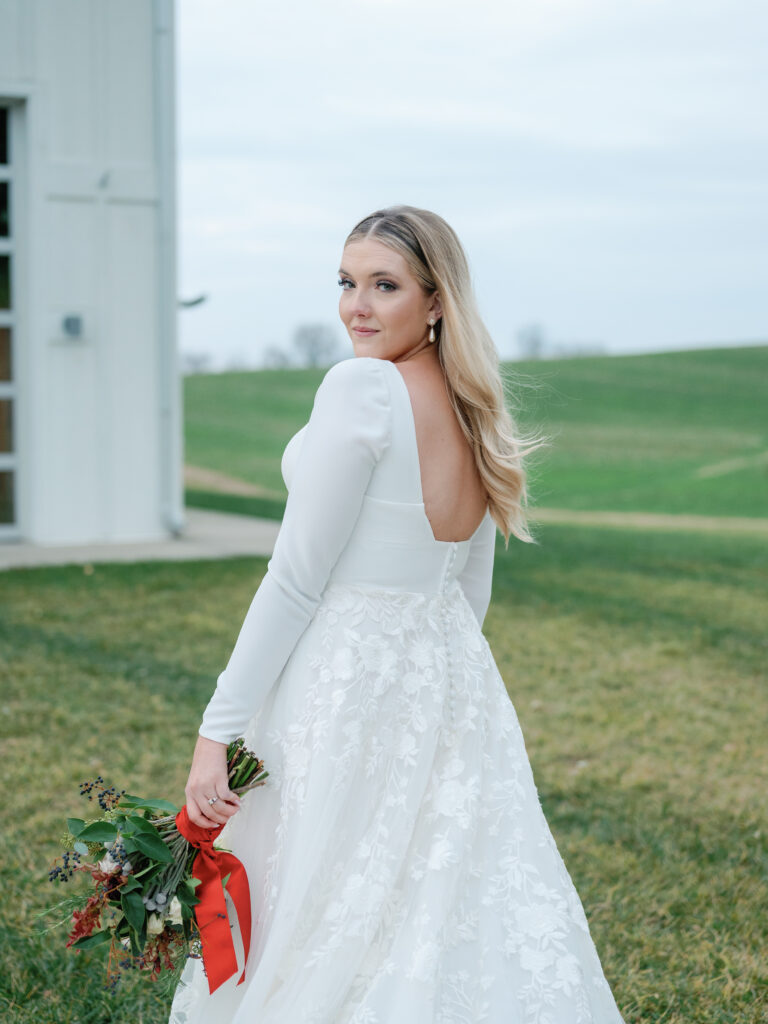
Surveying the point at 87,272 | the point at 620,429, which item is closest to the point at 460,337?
the point at 87,272

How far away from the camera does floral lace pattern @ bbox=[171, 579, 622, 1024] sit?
1907 mm

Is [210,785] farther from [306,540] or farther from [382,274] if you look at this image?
[382,274]

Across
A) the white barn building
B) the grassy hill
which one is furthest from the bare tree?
the white barn building

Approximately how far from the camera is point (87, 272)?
9.13m

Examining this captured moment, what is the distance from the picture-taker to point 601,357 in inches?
1663

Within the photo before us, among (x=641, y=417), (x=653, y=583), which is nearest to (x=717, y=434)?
(x=641, y=417)

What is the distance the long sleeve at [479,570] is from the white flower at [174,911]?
33.0 inches

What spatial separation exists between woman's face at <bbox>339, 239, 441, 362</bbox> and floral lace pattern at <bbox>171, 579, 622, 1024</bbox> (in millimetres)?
472

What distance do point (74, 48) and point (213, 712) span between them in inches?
329

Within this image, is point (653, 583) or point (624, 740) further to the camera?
point (653, 583)

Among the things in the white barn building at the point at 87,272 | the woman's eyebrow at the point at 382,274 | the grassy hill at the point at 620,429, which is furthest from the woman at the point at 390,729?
the grassy hill at the point at 620,429

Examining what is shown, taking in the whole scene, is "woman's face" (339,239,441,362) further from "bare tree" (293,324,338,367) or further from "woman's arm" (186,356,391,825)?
"bare tree" (293,324,338,367)

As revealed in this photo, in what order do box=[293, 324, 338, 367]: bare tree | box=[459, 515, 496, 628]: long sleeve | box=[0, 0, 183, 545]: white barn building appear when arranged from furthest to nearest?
box=[293, 324, 338, 367]: bare tree
box=[0, 0, 183, 545]: white barn building
box=[459, 515, 496, 628]: long sleeve

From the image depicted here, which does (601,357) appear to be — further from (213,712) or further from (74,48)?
(213,712)
